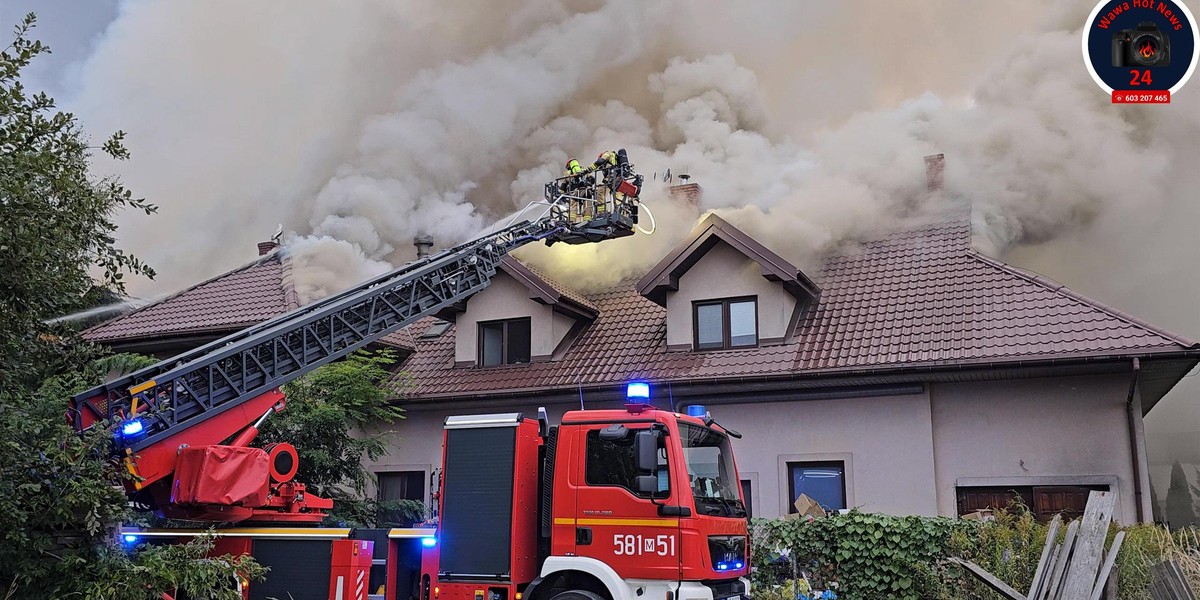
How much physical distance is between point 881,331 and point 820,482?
7.77 ft

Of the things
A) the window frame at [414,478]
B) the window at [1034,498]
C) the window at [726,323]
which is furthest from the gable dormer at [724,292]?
the window frame at [414,478]

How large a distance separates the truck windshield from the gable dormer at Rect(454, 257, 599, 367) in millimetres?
7519

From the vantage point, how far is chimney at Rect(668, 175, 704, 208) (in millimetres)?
18859

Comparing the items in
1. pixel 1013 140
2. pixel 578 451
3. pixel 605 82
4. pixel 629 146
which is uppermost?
pixel 605 82

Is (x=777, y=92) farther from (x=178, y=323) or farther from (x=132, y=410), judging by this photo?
(x=132, y=410)

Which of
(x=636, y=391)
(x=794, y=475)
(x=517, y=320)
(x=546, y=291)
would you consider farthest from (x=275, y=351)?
(x=794, y=475)

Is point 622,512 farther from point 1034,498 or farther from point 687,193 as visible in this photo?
point 687,193

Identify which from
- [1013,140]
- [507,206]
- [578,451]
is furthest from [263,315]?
[1013,140]

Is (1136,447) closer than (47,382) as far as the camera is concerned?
No

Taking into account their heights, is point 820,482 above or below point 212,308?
below

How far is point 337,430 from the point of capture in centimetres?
1463

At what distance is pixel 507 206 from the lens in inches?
884

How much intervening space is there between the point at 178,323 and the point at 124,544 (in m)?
10.1

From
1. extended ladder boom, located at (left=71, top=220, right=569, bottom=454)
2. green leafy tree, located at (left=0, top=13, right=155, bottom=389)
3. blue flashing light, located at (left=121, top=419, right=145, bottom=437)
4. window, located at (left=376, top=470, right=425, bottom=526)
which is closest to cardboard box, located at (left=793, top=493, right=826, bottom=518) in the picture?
extended ladder boom, located at (left=71, top=220, right=569, bottom=454)
